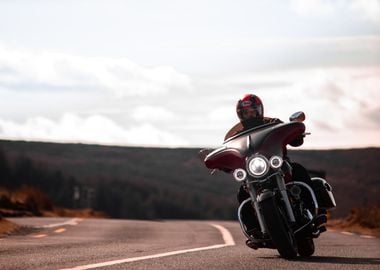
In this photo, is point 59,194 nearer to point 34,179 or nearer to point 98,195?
point 34,179

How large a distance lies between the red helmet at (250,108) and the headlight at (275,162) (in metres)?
1.11

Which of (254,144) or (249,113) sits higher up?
(249,113)

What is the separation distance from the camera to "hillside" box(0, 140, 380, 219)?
10538 centimetres

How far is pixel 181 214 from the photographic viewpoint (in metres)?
123

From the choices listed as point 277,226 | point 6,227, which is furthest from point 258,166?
point 6,227

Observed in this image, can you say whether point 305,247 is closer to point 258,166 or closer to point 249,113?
point 258,166

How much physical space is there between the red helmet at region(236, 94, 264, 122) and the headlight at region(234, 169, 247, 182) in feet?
3.68

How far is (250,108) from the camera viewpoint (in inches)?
474

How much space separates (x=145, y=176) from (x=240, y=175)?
400 feet

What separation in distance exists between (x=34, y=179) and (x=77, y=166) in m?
22.5

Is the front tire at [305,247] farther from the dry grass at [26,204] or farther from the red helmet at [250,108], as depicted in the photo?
the dry grass at [26,204]

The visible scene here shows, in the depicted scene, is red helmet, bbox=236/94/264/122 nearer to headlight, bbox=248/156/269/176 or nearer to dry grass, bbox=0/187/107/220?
headlight, bbox=248/156/269/176

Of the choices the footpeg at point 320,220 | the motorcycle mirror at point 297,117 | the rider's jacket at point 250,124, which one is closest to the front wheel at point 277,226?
the footpeg at point 320,220

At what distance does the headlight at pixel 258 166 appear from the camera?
10.9 metres
